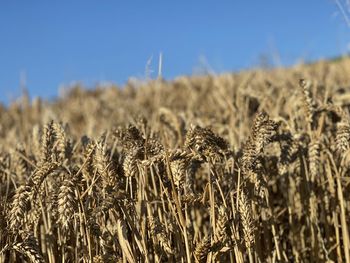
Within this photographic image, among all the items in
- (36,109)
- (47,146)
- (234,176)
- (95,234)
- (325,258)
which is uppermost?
(36,109)

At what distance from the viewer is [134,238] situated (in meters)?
1.13

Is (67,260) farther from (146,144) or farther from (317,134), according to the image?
(317,134)

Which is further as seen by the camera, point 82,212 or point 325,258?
point 325,258

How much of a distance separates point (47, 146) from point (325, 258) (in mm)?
967

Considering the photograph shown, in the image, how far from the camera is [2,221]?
1114 mm

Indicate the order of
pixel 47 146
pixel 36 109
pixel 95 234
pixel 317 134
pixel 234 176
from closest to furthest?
pixel 95 234, pixel 47 146, pixel 234 176, pixel 317 134, pixel 36 109

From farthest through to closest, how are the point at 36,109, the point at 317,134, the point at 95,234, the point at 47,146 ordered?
the point at 36,109 < the point at 317,134 < the point at 47,146 < the point at 95,234

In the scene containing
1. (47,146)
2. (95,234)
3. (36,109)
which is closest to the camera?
(95,234)

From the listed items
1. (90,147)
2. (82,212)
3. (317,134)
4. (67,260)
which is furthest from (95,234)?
(317,134)

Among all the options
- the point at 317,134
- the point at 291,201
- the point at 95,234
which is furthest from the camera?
the point at 291,201

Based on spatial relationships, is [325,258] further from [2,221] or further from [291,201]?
[2,221]

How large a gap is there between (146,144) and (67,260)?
44cm

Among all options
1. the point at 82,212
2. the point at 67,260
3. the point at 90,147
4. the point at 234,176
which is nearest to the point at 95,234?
the point at 82,212

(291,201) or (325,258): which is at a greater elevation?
(291,201)
